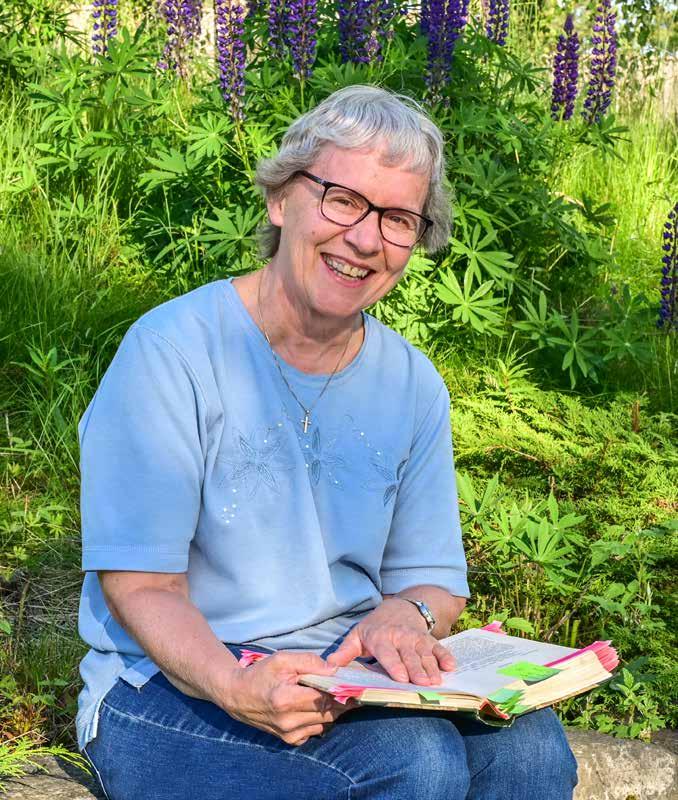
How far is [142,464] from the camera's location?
1974 millimetres

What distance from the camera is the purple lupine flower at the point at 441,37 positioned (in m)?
4.43

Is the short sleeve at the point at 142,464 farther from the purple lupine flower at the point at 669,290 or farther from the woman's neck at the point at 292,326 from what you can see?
the purple lupine flower at the point at 669,290

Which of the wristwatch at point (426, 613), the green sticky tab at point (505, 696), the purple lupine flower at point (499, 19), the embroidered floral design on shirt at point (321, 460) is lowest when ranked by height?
the wristwatch at point (426, 613)

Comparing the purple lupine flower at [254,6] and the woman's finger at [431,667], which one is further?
the purple lupine flower at [254,6]

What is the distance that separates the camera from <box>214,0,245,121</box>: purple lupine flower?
4301 millimetres

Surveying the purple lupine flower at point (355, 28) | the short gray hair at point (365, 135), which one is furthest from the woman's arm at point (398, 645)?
the purple lupine flower at point (355, 28)

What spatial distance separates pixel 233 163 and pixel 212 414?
2761 mm

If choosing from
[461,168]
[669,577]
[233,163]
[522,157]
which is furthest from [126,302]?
[669,577]

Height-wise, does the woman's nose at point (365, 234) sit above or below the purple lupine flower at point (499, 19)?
below

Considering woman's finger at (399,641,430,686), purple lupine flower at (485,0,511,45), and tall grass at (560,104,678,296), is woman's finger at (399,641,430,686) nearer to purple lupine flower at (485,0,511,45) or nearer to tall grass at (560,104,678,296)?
tall grass at (560,104,678,296)

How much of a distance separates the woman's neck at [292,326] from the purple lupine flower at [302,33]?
7.62 feet

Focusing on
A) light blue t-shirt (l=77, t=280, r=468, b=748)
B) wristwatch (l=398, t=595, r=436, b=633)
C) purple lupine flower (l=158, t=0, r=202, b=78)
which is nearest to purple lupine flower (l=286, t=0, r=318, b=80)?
purple lupine flower (l=158, t=0, r=202, b=78)

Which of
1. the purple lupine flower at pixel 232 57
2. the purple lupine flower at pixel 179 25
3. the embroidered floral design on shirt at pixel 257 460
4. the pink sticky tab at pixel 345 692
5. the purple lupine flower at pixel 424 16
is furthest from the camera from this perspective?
the purple lupine flower at pixel 179 25

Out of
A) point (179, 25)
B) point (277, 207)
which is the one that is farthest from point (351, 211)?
point (179, 25)
